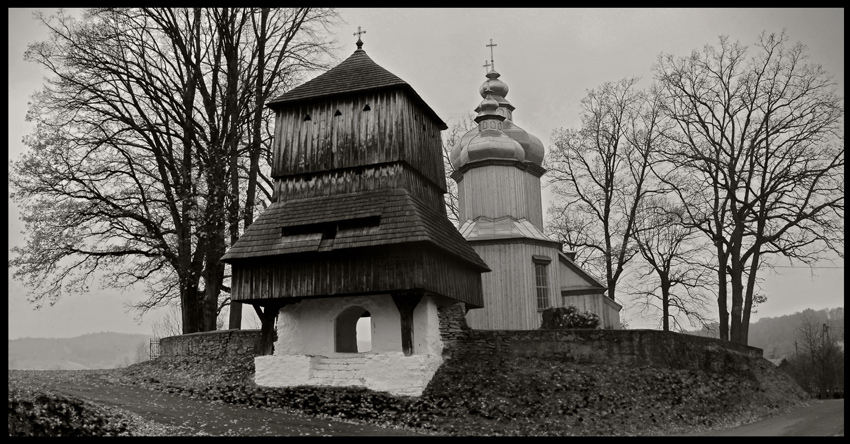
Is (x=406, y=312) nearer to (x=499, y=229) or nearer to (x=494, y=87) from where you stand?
(x=499, y=229)

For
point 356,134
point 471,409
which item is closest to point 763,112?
point 356,134

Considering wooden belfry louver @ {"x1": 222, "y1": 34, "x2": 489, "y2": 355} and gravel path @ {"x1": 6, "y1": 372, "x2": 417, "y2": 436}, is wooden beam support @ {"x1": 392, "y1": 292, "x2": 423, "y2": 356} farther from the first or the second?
gravel path @ {"x1": 6, "y1": 372, "x2": 417, "y2": 436}

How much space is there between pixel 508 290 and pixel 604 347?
670 centimetres

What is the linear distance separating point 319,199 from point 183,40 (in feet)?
31.8

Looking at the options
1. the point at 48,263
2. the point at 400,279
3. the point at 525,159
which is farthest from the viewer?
the point at 525,159

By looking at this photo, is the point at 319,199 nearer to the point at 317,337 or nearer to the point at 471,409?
the point at 317,337

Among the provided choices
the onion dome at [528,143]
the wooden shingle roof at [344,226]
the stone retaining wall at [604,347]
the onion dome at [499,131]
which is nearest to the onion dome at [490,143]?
the onion dome at [499,131]

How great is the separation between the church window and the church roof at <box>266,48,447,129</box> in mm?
6930

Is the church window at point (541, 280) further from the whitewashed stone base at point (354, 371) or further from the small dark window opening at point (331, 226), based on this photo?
the small dark window opening at point (331, 226)

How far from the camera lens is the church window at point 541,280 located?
26797mm

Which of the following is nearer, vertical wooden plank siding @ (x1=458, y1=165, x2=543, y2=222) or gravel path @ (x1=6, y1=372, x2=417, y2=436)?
gravel path @ (x1=6, y1=372, x2=417, y2=436)

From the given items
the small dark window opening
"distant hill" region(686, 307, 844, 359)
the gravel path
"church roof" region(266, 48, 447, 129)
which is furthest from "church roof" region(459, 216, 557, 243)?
"distant hill" region(686, 307, 844, 359)

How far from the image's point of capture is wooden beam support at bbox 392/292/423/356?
19094mm
